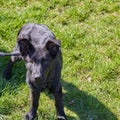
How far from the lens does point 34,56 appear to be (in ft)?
12.4

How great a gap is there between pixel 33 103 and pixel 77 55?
5.11 feet

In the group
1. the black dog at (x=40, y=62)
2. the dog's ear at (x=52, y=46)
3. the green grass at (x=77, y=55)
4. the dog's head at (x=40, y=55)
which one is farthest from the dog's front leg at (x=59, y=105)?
the dog's ear at (x=52, y=46)

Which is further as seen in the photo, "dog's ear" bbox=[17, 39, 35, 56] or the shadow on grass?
the shadow on grass

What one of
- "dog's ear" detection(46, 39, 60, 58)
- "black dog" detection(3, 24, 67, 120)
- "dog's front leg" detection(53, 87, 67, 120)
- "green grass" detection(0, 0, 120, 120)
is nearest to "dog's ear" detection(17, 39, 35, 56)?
"black dog" detection(3, 24, 67, 120)

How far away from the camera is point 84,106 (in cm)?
511

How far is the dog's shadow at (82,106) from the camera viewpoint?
494 cm

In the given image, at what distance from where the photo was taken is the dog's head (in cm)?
376

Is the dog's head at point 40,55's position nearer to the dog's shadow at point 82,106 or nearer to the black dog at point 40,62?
the black dog at point 40,62

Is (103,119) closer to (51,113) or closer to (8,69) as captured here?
(51,113)

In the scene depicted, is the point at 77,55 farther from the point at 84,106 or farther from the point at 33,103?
the point at 33,103

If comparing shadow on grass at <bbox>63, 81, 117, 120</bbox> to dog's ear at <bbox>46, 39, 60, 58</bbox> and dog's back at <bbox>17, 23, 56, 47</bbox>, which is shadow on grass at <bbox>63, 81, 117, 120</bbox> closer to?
dog's back at <bbox>17, 23, 56, 47</bbox>

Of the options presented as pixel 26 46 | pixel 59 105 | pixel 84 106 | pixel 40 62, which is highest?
pixel 26 46

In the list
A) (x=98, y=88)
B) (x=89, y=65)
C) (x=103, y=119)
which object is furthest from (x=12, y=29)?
(x=103, y=119)

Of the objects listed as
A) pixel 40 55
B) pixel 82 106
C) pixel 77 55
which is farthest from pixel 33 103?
pixel 77 55
